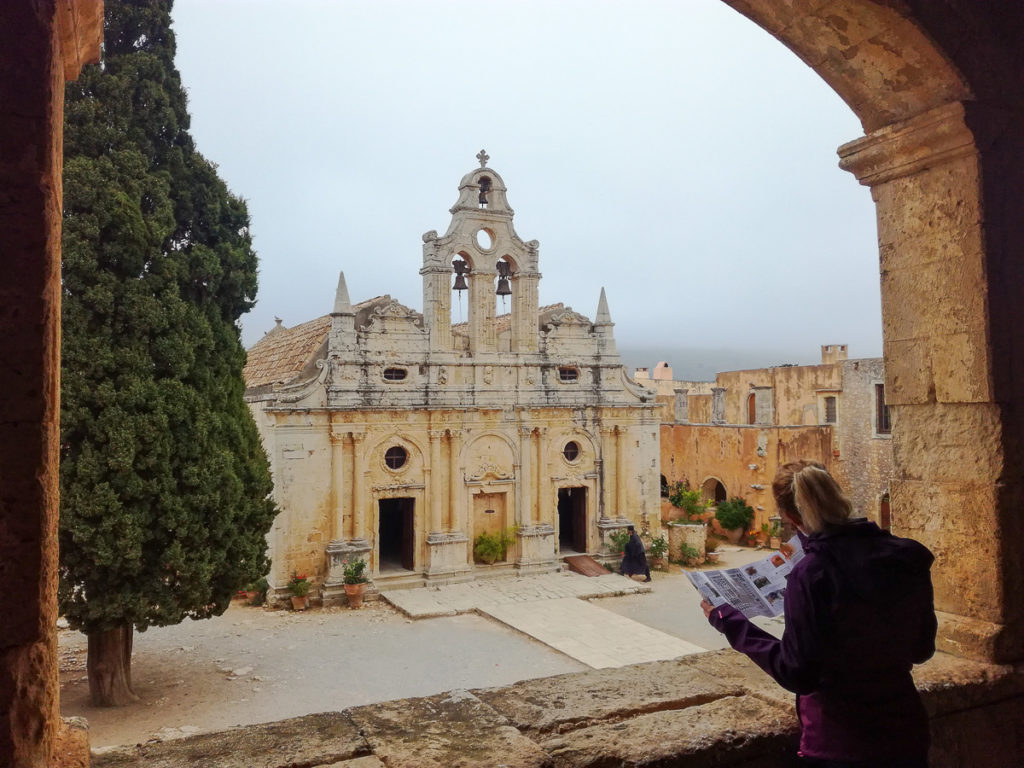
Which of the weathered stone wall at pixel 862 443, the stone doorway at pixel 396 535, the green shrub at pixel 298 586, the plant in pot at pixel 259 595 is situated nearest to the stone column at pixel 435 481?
the stone doorway at pixel 396 535

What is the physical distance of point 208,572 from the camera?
10102 millimetres

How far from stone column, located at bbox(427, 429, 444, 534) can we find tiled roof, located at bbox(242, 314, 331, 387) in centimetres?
338

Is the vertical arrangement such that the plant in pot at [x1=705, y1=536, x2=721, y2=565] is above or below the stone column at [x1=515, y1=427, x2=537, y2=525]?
below

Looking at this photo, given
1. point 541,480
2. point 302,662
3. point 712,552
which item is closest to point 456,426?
point 541,480

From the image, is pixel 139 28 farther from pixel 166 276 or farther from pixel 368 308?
pixel 368 308

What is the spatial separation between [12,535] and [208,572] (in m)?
9.14

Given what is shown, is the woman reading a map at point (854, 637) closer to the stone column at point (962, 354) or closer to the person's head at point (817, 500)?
the person's head at point (817, 500)

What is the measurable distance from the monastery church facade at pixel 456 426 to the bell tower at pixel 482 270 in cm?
3

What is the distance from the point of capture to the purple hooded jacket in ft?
6.70

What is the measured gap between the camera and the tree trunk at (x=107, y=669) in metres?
10.0

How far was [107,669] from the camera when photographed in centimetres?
1005

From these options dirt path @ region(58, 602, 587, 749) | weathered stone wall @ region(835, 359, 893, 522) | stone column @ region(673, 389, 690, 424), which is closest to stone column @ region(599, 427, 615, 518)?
dirt path @ region(58, 602, 587, 749)

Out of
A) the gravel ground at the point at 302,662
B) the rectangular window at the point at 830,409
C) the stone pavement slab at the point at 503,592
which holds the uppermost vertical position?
the rectangular window at the point at 830,409

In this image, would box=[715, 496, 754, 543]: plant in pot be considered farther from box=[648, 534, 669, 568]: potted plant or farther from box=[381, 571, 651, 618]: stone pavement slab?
box=[381, 571, 651, 618]: stone pavement slab
